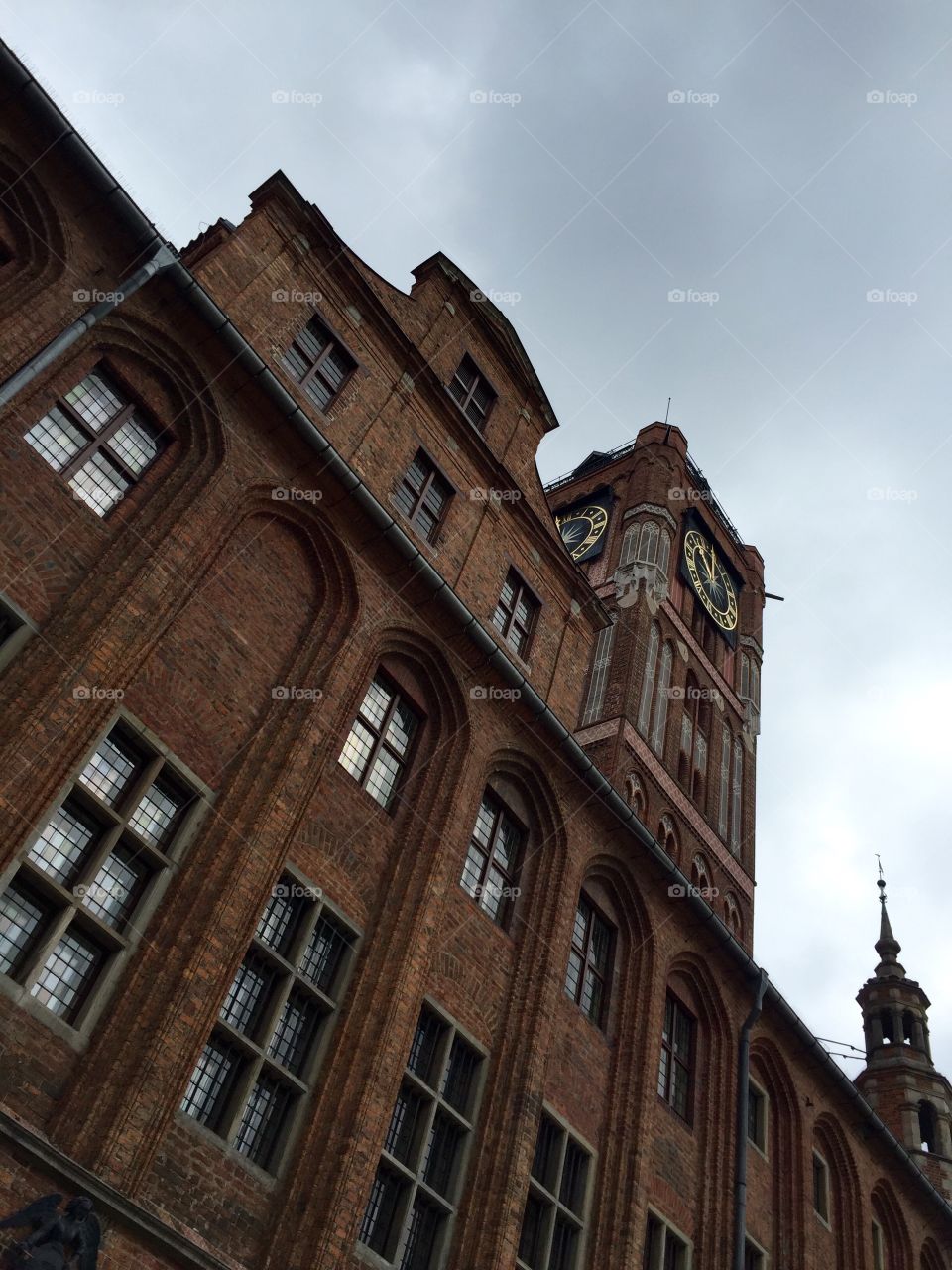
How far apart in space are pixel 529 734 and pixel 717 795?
22.8m

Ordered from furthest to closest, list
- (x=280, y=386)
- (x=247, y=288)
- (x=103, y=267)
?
(x=247, y=288)
(x=280, y=386)
(x=103, y=267)

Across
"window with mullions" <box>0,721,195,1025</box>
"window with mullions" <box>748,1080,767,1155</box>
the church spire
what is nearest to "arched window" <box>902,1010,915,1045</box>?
the church spire

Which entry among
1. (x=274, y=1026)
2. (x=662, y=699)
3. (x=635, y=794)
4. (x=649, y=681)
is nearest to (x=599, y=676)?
(x=649, y=681)

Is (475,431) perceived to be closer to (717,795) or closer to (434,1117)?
(434,1117)

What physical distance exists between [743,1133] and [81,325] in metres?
17.0

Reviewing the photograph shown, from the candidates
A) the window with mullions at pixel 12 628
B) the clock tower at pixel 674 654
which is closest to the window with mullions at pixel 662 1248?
the window with mullions at pixel 12 628

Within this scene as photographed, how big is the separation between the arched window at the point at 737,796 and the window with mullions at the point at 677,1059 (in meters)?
18.5

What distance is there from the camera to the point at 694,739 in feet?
134

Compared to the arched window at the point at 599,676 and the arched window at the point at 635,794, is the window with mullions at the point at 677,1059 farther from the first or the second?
the arched window at the point at 599,676

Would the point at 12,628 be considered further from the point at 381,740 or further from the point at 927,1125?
the point at 927,1125

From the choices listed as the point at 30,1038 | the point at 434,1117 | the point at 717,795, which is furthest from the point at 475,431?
the point at 717,795

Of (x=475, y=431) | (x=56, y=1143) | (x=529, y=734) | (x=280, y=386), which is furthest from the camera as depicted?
(x=475, y=431)

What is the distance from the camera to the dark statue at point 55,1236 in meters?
9.52

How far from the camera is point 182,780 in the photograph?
1352 cm
